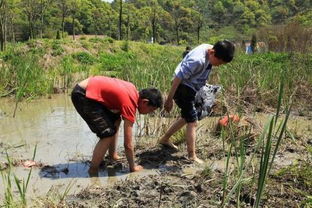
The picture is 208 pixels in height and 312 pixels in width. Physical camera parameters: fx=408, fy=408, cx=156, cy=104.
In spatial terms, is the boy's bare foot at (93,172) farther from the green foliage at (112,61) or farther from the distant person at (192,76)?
the green foliage at (112,61)

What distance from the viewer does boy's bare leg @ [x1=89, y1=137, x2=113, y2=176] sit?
3990 millimetres

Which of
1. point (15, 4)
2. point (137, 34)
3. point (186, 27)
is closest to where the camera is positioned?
point (15, 4)

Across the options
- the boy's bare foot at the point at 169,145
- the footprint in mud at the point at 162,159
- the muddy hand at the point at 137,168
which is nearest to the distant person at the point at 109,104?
the muddy hand at the point at 137,168

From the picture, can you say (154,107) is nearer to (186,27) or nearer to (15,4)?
(15,4)

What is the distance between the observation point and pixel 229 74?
7.86 metres

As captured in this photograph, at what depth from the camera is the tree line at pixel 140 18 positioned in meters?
38.3

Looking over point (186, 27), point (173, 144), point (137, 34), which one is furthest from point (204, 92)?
point (186, 27)

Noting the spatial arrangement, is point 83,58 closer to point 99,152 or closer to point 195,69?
point 195,69

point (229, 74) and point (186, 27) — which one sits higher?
point (186, 27)

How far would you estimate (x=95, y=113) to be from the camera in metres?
3.97

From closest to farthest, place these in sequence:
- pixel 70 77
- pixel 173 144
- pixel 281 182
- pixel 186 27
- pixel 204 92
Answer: pixel 281 182 < pixel 204 92 < pixel 173 144 < pixel 70 77 < pixel 186 27

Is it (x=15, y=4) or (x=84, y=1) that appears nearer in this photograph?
(x=15, y=4)

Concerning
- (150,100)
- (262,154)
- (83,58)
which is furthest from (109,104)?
(83,58)

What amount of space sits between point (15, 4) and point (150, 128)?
1617 inches
